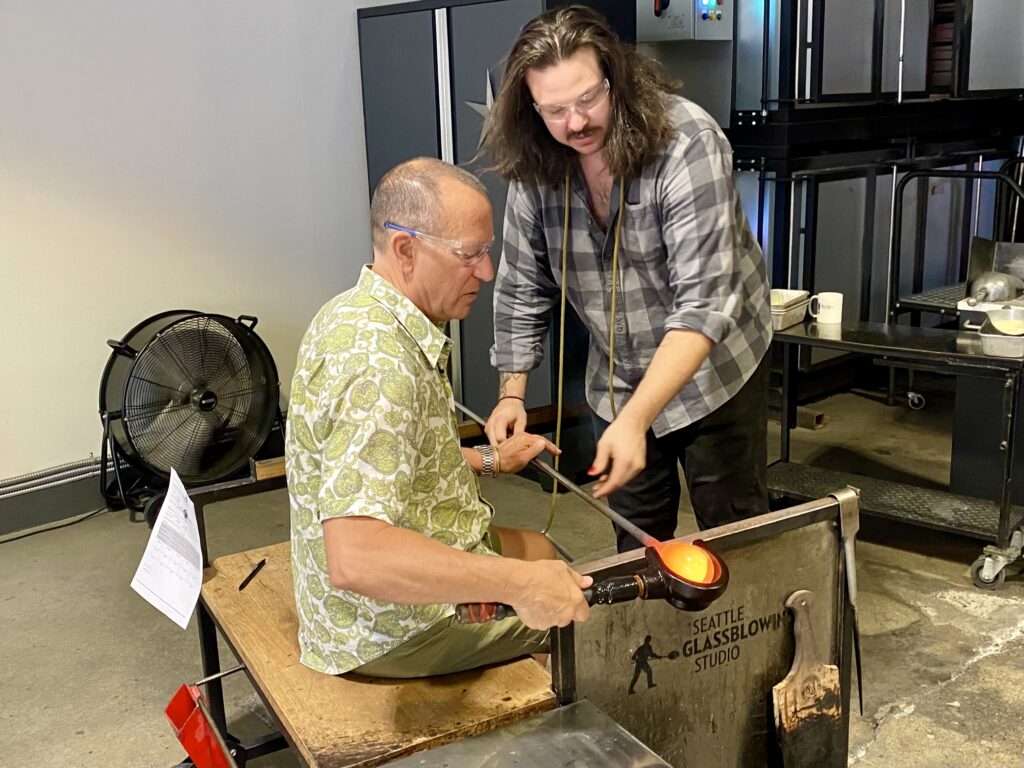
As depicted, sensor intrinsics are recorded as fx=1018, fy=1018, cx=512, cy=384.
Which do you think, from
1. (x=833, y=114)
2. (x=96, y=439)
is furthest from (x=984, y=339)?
(x=96, y=439)

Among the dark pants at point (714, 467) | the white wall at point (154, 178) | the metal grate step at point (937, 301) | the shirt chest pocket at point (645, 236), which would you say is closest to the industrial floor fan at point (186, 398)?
the white wall at point (154, 178)

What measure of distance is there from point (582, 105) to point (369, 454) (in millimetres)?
751

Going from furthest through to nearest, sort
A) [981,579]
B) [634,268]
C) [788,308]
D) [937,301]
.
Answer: [937,301] → [788,308] → [981,579] → [634,268]

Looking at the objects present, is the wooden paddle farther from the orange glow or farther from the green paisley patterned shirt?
the green paisley patterned shirt

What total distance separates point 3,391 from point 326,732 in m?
2.65

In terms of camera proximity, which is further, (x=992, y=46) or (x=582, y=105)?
(x=992, y=46)

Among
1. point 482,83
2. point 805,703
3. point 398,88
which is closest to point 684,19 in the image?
point 482,83

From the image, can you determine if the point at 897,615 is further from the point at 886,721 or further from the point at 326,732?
the point at 326,732

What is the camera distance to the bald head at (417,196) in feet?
4.49

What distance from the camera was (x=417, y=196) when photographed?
4.50 ft

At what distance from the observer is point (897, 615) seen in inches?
108

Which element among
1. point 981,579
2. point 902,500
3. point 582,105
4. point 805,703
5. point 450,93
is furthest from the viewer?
point 450,93

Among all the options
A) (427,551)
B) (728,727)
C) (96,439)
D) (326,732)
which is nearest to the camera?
(427,551)

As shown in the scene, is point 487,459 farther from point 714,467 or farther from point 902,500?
point 902,500
